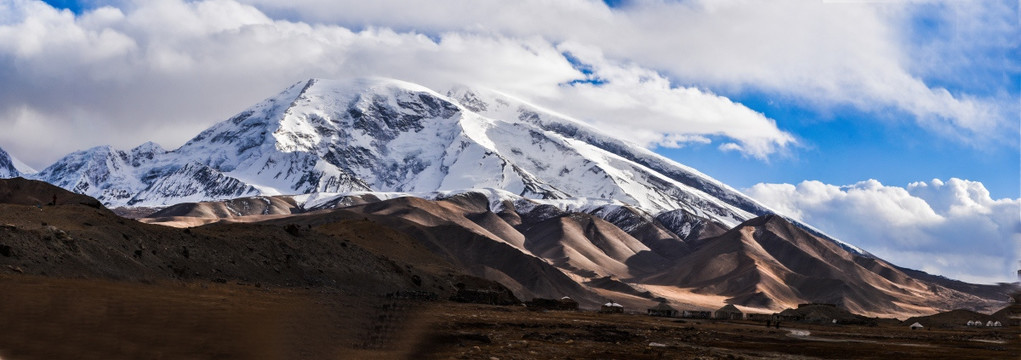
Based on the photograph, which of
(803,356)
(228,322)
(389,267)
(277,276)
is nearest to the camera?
(228,322)

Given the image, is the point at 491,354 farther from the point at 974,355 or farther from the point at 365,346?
the point at 974,355

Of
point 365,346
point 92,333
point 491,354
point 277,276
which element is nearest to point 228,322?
point 92,333

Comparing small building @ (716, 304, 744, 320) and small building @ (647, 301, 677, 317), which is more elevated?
small building @ (716, 304, 744, 320)

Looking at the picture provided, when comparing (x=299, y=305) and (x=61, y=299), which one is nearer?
(x=61, y=299)

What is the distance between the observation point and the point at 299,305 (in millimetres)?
20750

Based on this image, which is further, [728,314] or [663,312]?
[728,314]

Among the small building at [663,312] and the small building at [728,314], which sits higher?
the small building at [728,314]

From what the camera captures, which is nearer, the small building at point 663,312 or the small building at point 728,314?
the small building at point 663,312

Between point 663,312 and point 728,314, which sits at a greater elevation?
point 728,314

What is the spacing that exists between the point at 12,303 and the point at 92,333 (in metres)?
1.40

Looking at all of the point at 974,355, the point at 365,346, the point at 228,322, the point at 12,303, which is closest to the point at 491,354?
the point at 365,346

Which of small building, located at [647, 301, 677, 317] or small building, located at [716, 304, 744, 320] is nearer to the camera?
small building, located at [647, 301, 677, 317]

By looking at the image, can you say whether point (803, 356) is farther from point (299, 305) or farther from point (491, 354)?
point (299, 305)

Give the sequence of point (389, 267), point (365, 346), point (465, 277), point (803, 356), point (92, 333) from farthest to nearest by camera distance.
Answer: point (465, 277)
point (389, 267)
point (803, 356)
point (365, 346)
point (92, 333)
